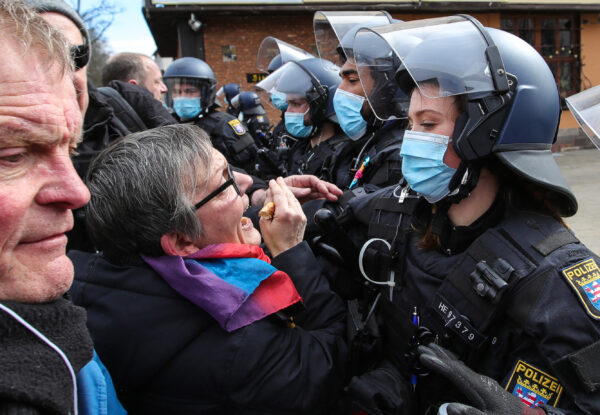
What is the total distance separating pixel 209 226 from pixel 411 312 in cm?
81

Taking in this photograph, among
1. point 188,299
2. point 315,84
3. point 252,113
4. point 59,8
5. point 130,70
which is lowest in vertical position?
point 252,113

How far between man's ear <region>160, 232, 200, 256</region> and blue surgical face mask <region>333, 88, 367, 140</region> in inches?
72.3

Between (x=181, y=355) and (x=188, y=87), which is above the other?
(x=188, y=87)

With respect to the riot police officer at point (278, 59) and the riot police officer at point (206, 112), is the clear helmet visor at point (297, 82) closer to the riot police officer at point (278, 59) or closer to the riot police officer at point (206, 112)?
the riot police officer at point (278, 59)

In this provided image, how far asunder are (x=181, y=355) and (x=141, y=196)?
0.50 metres

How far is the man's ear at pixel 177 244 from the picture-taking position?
148cm

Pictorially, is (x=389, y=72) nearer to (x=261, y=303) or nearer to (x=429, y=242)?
(x=429, y=242)

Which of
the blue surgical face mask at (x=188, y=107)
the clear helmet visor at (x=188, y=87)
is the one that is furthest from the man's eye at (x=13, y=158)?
the clear helmet visor at (x=188, y=87)

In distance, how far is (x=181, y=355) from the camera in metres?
1.35

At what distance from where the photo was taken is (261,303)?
1.47m

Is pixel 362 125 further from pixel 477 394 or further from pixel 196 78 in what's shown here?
pixel 196 78

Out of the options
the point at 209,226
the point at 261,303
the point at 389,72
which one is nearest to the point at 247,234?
the point at 209,226

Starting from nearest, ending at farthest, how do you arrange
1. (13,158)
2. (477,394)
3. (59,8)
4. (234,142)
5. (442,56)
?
Answer: (13,158)
(477,394)
(442,56)
(59,8)
(234,142)

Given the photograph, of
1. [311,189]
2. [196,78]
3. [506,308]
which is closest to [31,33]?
[506,308]
